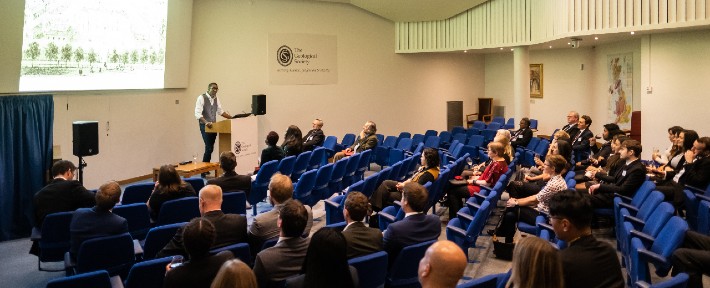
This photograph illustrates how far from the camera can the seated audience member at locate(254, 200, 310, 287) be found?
397 centimetres

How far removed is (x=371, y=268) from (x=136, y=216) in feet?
9.44

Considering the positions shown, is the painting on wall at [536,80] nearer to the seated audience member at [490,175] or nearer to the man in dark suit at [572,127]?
the man in dark suit at [572,127]

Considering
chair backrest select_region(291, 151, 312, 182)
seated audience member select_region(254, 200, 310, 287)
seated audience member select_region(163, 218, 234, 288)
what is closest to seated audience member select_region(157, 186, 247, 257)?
seated audience member select_region(254, 200, 310, 287)

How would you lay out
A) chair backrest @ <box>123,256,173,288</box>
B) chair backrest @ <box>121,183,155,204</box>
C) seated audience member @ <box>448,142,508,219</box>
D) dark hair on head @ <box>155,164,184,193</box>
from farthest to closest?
seated audience member @ <box>448,142,508,219</box>
chair backrest @ <box>121,183,155,204</box>
dark hair on head @ <box>155,164,184,193</box>
chair backrest @ <box>123,256,173,288</box>

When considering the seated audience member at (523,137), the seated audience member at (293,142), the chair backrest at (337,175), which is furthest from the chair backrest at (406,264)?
the seated audience member at (523,137)

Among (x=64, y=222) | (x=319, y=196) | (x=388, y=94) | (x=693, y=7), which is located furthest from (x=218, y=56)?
(x=693, y=7)

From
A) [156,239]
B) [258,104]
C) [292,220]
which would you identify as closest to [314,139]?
[258,104]

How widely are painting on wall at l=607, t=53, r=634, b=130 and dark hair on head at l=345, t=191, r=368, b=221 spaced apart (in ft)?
40.5

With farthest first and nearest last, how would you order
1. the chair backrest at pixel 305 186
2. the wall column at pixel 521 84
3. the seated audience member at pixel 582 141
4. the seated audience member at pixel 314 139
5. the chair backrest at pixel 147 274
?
the wall column at pixel 521 84 → the seated audience member at pixel 314 139 → the seated audience member at pixel 582 141 → the chair backrest at pixel 305 186 → the chair backrest at pixel 147 274

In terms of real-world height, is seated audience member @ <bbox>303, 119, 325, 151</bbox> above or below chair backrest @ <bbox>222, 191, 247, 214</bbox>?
above

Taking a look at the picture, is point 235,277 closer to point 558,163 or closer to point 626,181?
point 558,163

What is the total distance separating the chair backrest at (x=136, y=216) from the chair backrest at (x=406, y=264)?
2.68 metres

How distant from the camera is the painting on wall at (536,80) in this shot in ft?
59.5

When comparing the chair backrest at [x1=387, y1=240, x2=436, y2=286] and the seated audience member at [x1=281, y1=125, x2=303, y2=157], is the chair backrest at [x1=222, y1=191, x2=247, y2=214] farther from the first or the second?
the seated audience member at [x1=281, y1=125, x2=303, y2=157]
